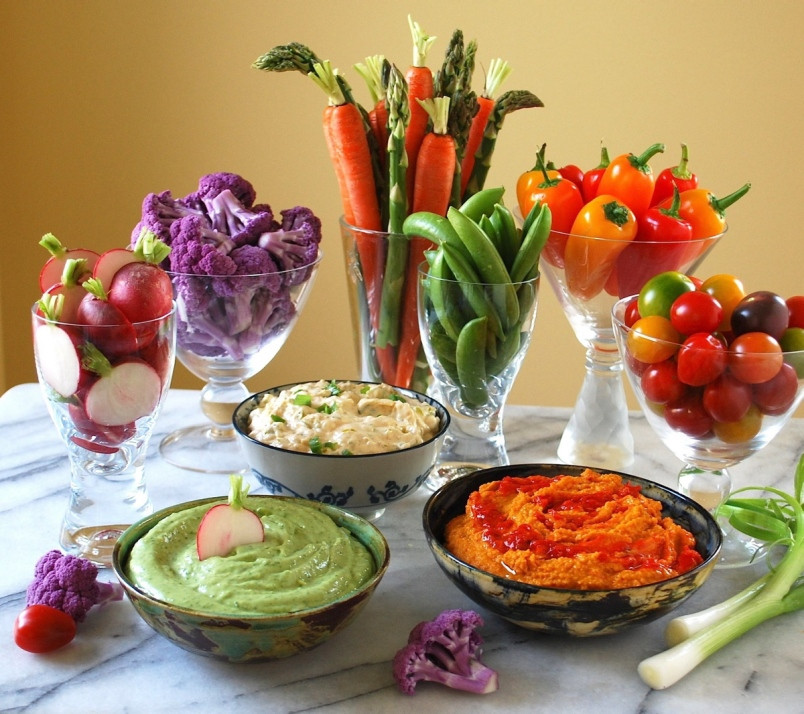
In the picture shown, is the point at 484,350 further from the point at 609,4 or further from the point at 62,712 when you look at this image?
the point at 609,4

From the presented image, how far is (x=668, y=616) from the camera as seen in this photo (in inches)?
46.0

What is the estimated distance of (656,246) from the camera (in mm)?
1468

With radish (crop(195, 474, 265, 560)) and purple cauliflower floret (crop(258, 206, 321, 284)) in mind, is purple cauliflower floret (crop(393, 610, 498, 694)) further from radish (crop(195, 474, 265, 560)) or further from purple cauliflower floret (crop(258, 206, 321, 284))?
purple cauliflower floret (crop(258, 206, 321, 284))

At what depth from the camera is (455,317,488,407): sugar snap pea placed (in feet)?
4.66

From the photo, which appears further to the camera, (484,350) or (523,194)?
(523,194)

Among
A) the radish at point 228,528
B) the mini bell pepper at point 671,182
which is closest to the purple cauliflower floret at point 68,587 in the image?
the radish at point 228,528

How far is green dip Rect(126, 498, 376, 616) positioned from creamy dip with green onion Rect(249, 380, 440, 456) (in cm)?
16

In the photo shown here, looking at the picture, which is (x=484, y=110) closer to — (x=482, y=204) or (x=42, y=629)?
(x=482, y=204)

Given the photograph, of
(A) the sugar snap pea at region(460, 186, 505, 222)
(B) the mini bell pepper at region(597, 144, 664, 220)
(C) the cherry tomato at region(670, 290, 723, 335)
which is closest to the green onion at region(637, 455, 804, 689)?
(C) the cherry tomato at region(670, 290, 723, 335)

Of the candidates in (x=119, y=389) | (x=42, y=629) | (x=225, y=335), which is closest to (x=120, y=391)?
(x=119, y=389)

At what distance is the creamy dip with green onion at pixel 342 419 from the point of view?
130cm

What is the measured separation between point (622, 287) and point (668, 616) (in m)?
0.55

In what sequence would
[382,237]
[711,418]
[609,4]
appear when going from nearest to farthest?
1. [711,418]
2. [382,237]
3. [609,4]

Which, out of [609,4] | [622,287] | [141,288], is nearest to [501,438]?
[622,287]
